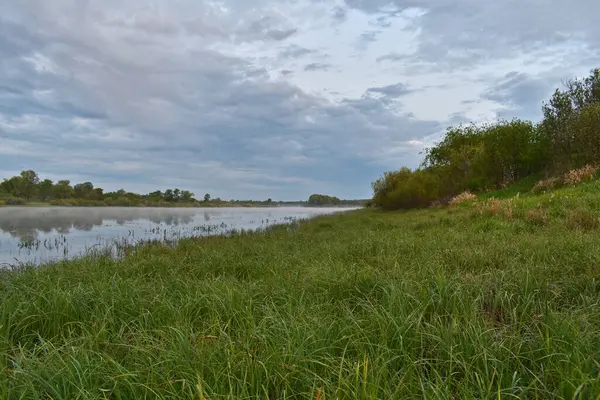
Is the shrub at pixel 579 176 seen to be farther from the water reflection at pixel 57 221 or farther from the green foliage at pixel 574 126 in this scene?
the water reflection at pixel 57 221

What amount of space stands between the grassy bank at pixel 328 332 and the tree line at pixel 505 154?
59.9 ft

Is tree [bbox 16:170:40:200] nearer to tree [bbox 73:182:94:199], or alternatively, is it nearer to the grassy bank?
tree [bbox 73:182:94:199]

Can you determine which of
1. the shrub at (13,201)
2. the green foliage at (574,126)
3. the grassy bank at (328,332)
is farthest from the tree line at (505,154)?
the shrub at (13,201)

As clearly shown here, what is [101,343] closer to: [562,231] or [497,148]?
[562,231]

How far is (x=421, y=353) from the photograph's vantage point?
106 inches

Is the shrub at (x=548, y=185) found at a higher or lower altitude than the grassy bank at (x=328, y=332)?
higher

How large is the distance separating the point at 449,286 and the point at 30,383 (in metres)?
3.88

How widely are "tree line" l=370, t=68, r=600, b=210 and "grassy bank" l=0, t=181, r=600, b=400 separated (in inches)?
719

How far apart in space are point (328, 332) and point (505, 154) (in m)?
32.8

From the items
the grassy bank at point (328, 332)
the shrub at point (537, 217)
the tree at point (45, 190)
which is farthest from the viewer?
the tree at point (45, 190)

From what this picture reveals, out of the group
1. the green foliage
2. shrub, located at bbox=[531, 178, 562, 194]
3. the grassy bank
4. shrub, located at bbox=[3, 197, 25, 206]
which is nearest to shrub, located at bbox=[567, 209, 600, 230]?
the grassy bank

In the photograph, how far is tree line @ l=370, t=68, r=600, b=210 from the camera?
2041 cm

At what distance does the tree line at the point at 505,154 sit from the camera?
20.4 metres

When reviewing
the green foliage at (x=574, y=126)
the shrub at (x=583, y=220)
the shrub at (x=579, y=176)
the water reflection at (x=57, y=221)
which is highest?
the green foliage at (x=574, y=126)
